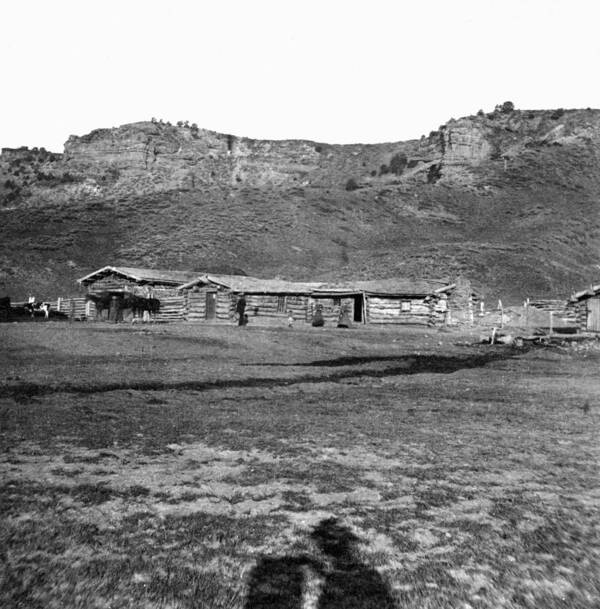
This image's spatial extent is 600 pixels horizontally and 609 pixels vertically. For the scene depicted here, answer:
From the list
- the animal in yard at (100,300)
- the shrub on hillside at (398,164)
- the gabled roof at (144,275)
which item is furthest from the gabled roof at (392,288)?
the shrub on hillside at (398,164)

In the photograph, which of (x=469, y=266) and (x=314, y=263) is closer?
(x=469, y=266)

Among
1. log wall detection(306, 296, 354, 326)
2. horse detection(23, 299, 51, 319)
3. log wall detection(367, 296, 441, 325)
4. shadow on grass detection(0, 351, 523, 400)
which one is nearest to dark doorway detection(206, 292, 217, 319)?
log wall detection(306, 296, 354, 326)

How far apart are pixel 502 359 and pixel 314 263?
51.6 metres

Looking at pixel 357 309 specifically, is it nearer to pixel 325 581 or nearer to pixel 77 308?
pixel 77 308

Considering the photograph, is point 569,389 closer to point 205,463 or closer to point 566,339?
point 205,463

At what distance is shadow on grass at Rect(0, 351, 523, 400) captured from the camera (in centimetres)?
1268

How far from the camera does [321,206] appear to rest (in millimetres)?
90625

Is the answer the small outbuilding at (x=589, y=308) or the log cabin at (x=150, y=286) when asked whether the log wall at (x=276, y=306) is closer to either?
the log cabin at (x=150, y=286)

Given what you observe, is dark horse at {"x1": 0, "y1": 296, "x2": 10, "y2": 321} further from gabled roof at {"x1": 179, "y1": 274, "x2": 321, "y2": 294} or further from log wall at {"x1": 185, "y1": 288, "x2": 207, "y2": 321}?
log wall at {"x1": 185, "y1": 288, "x2": 207, "y2": 321}

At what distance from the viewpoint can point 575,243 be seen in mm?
77312

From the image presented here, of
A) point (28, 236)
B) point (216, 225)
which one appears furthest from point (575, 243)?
point (28, 236)

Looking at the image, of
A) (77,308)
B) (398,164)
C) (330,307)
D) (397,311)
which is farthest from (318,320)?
(398,164)

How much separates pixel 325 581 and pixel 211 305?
42.8 meters

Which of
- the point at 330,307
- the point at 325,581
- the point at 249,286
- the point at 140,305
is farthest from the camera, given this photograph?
the point at 330,307
